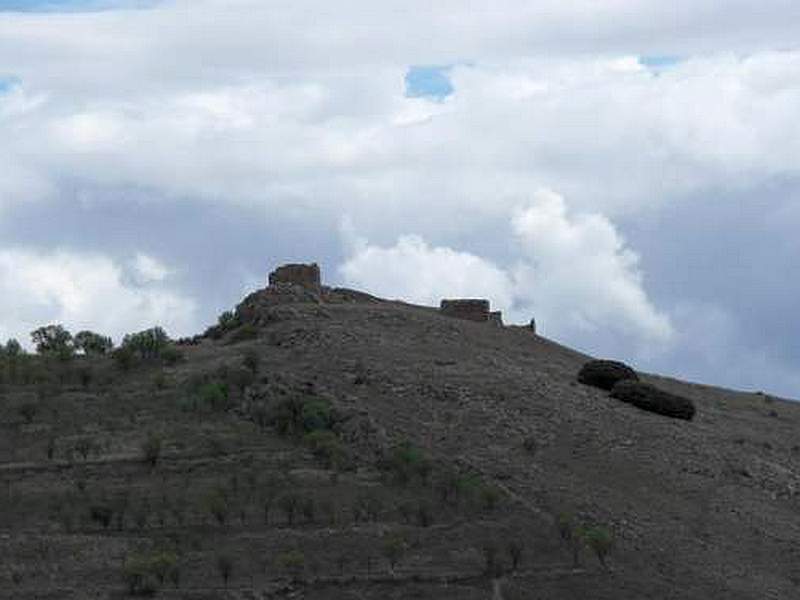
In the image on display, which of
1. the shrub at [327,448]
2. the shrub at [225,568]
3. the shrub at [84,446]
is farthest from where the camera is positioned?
the shrub at [327,448]

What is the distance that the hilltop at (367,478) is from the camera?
43938 mm

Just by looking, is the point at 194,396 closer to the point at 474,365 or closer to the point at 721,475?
the point at 474,365

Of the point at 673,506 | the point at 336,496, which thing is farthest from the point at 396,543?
the point at 673,506

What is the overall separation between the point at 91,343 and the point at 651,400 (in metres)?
21.0

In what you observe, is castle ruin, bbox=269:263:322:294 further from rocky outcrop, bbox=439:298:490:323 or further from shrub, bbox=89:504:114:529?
shrub, bbox=89:504:114:529

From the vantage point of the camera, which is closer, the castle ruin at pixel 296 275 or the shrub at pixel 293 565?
the shrub at pixel 293 565

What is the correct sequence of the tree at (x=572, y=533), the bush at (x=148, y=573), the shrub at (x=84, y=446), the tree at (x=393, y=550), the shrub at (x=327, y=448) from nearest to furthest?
the bush at (x=148, y=573) → the tree at (x=393, y=550) → the tree at (x=572, y=533) → the shrub at (x=84, y=446) → the shrub at (x=327, y=448)

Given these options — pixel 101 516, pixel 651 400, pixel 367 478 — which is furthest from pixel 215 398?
pixel 651 400

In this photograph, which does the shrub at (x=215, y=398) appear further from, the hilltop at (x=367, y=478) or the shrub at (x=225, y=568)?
the shrub at (x=225, y=568)

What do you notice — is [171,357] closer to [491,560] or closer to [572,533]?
Result: [572,533]

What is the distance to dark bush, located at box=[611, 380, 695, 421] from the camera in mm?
63906

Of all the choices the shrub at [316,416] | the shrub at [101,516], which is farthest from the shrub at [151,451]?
the shrub at [316,416]

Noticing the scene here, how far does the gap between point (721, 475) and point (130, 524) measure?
62.1 feet

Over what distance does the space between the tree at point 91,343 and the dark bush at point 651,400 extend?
1854cm
